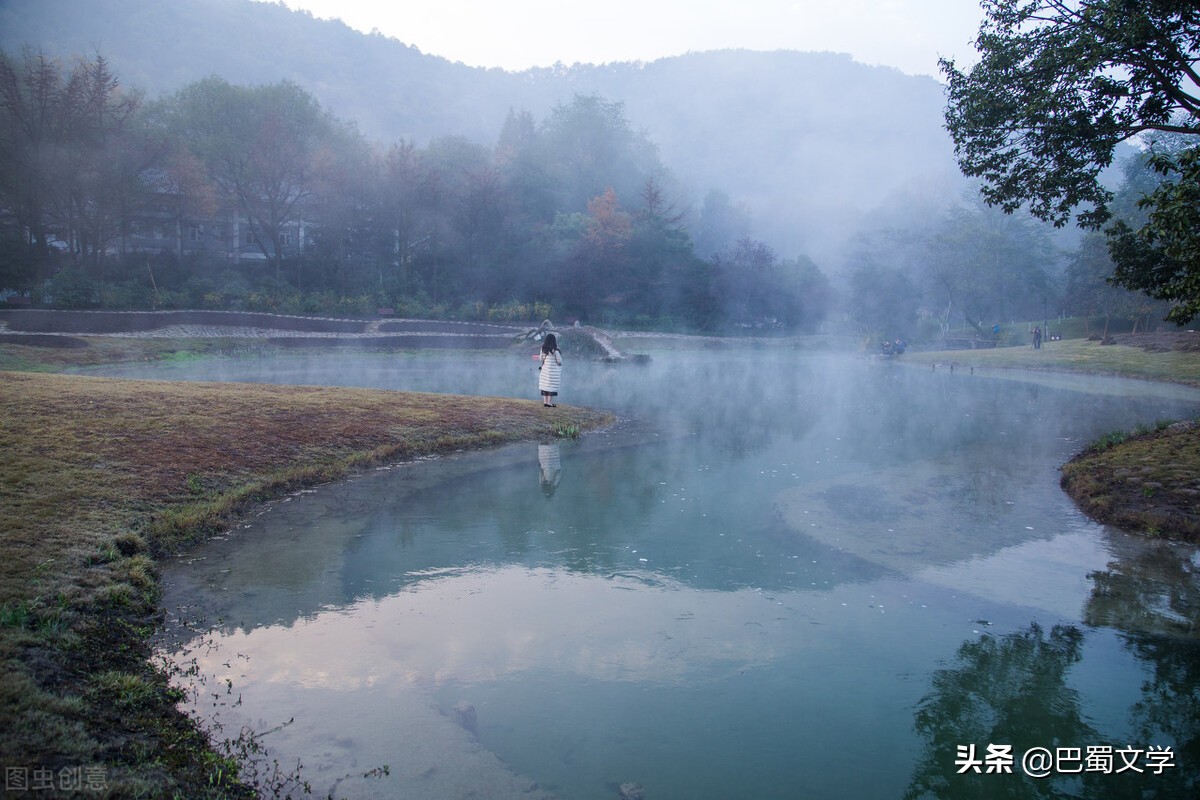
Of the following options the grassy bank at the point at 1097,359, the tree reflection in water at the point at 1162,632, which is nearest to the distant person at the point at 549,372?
the tree reflection in water at the point at 1162,632

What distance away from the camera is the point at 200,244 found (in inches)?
1891

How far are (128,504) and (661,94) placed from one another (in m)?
161

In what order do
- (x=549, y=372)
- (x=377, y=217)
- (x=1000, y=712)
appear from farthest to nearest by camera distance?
(x=377, y=217) < (x=549, y=372) < (x=1000, y=712)

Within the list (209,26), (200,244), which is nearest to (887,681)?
(200,244)

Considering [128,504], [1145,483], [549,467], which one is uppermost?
[1145,483]

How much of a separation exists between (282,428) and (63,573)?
550 centimetres

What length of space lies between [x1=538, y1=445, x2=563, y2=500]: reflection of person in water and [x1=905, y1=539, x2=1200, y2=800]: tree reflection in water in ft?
18.6

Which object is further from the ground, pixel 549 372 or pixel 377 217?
pixel 377 217

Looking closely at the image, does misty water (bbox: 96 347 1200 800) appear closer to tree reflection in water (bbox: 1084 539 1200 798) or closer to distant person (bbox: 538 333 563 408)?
tree reflection in water (bbox: 1084 539 1200 798)

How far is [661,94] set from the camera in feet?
510

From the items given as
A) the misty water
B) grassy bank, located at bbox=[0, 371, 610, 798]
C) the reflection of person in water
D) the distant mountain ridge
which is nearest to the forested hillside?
the distant mountain ridge

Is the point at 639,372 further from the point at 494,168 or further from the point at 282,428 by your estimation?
the point at 494,168

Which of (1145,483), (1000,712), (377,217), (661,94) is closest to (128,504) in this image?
(1000,712)

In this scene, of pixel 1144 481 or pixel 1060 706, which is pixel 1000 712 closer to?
pixel 1060 706
